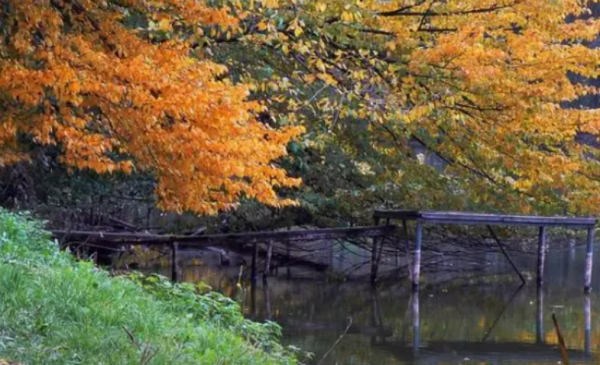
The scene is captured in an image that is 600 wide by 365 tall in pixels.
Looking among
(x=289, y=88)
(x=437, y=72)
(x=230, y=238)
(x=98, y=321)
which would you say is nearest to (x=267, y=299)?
(x=230, y=238)

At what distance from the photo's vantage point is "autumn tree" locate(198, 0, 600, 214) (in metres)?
12.0

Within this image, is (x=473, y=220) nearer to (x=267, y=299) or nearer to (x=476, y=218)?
(x=476, y=218)

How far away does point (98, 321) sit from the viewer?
6.39 m

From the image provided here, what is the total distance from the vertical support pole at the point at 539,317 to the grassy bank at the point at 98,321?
715 cm

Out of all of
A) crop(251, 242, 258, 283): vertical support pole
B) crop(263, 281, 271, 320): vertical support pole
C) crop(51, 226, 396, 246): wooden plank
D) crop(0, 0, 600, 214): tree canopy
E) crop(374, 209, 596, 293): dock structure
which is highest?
crop(0, 0, 600, 214): tree canopy

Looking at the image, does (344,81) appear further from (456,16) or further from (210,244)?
(210,244)

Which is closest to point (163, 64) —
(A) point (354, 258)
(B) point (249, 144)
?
(B) point (249, 144)

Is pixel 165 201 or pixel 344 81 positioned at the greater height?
pixel 344 81

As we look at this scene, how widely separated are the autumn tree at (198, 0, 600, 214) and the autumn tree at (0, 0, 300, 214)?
0.64 meters

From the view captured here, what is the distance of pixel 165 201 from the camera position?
12.1 m

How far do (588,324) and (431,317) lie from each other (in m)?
2.72

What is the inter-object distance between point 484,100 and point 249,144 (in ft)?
15.8

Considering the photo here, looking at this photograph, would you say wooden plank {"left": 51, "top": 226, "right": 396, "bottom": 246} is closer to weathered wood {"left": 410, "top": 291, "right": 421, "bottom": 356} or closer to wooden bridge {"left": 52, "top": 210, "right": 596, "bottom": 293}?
wooden bridge {"left": 52, "top": 210, "right": 596, "bottom": 293}

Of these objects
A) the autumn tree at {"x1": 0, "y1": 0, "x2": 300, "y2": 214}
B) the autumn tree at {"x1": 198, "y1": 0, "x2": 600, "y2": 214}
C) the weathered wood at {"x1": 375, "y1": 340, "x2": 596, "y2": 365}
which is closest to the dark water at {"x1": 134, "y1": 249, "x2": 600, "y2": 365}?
the weathered wood at {"x1": 375, "y1": 340, "x2": 596, "y2": 365}
